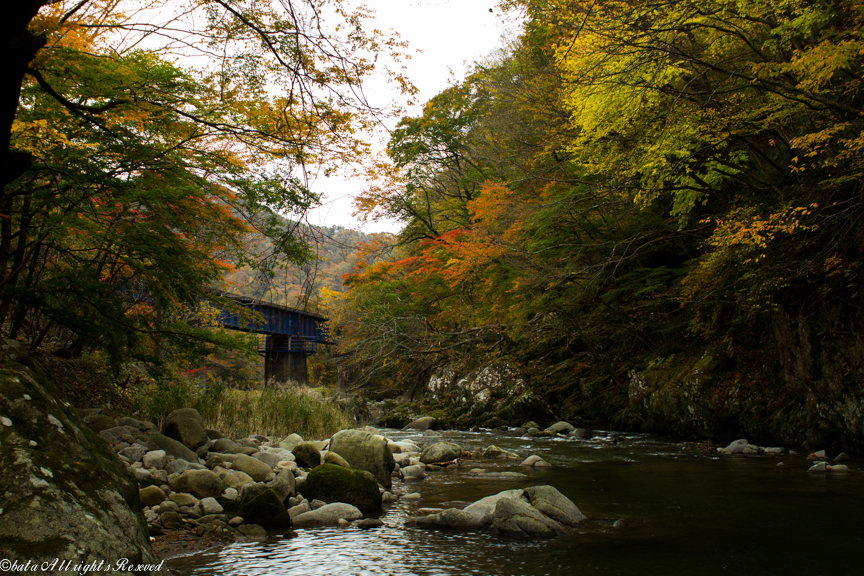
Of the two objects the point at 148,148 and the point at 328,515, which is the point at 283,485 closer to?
the point at 328,515

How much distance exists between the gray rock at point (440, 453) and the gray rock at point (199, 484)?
16.3ft

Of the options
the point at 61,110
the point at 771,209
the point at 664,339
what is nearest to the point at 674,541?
the point at 771,209

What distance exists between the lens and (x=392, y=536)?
17.5 feet

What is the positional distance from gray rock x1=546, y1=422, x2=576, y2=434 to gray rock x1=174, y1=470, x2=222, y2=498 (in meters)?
10.3

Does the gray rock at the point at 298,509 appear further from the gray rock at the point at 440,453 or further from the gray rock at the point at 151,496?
the gray rock at the point at 440,453

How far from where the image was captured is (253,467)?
23.2 ft

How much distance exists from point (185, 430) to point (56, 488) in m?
5.42

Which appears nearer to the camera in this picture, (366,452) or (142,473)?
(142,473)

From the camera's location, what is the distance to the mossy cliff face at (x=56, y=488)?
8.50 feet

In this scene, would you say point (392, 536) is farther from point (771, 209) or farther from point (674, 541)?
point (771, 209)

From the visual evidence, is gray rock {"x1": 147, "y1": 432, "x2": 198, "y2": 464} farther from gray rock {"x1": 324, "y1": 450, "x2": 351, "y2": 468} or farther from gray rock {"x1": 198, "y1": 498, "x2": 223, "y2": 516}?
gray rock {"x1": 324, "y1": 450, "x2": 351, "y2": 468}

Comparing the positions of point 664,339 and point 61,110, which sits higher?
point 61,110

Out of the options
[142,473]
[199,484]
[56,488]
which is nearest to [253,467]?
[199,484]

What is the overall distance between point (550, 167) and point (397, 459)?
842cm
